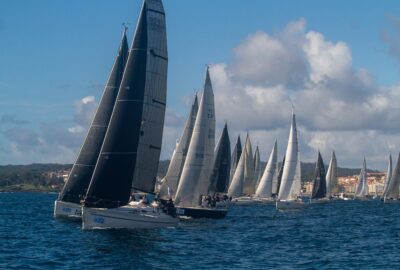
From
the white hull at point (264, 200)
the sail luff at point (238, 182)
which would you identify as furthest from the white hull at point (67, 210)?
the white hull at point (264, 200)

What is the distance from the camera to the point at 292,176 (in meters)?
89.3

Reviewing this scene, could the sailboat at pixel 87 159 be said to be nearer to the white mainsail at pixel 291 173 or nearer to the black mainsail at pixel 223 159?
the black mainsail at pixel 223 159

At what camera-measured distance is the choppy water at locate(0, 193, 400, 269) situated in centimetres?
3281

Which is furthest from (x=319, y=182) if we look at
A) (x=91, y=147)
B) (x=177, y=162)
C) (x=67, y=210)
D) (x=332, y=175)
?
(x=67, y=210)

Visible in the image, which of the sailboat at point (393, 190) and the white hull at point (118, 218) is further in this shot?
the sailboat at point (393, 190)

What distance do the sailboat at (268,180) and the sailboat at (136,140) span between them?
189 ft

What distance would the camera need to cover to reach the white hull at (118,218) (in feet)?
141

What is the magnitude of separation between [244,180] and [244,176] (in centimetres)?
64

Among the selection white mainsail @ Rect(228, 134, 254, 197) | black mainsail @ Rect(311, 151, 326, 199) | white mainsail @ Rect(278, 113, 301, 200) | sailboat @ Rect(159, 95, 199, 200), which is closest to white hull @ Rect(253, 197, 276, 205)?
white mainsail @ Rect(228, 134, 254, 197)

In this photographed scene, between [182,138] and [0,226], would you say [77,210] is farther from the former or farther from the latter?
[182,138]

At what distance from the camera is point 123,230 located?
141 feet

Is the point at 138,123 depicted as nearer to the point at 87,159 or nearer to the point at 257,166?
the point at 87,159

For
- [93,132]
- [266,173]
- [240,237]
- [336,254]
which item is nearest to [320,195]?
[266,173]

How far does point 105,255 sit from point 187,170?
2639 centimetres
